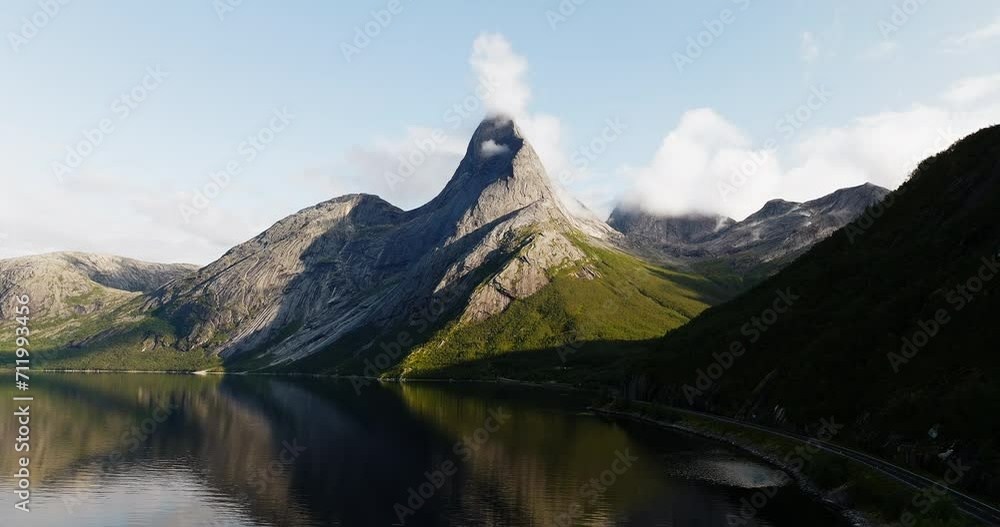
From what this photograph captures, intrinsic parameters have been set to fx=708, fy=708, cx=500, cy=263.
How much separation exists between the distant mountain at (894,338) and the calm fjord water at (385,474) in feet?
43.2

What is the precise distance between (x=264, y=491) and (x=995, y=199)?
110 m

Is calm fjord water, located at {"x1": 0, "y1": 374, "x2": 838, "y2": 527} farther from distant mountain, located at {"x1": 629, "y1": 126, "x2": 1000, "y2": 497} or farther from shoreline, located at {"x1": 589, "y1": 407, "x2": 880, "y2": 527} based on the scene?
distant mountain, located at {"x1": 629, "y1": 126, "x2": 1000, "y2": 497}

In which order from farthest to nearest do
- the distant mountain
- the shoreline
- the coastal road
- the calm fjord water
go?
the distant mountain, the calm fjord water, the shoreline, the coastal road

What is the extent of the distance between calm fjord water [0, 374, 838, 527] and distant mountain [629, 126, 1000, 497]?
1317cm

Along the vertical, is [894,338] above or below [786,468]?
above

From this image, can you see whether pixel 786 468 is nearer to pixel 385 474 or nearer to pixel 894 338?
pixel 894 338

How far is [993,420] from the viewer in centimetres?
6388

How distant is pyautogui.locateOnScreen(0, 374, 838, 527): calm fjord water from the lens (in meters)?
72.1

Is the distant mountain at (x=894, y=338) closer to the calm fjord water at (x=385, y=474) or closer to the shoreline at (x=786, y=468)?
the shoreline at (x=786, y=468)

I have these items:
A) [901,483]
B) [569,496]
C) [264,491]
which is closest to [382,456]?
[264,491]

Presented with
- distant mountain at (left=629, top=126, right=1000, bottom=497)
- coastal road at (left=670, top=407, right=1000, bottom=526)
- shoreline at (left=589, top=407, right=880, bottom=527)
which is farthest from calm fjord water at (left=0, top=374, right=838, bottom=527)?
distant mountain at (left=629, top=126, right=1000, bottom=497)

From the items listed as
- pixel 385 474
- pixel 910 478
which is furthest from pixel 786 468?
pixel 385 474

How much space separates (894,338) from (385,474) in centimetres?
7011

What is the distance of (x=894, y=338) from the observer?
94.3 metres
